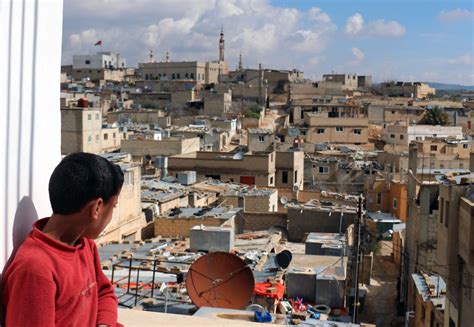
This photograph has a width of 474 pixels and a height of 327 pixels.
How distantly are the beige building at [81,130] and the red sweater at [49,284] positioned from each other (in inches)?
787

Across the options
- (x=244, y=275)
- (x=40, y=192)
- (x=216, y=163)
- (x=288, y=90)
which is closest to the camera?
(x=40, y=192)

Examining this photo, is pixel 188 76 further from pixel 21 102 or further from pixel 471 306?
pixel 21 102

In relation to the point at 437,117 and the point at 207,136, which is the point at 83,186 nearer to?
the point at 207,136

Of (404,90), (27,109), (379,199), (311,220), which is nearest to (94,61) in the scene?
(404,90)

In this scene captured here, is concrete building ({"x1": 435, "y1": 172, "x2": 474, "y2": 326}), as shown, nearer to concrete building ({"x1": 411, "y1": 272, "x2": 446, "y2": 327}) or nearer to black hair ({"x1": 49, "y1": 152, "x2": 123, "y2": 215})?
concrete building ({"x1": 411, "y1": 272, "x2": 446, "y2": 327})

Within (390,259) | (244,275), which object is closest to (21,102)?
(244,275)

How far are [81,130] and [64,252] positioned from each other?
2089cm

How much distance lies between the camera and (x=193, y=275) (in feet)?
18.4

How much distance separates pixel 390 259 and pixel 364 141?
15843 mm

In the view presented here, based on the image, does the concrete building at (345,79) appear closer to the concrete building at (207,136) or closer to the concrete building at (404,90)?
the concrete building at (404,90)

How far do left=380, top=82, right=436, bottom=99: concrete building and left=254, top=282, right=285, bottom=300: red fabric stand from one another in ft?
162

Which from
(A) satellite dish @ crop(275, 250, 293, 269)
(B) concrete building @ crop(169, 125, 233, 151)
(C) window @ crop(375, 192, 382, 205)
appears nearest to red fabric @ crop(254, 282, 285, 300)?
(A) satellite dish @ crop(275, 250, 293, 269)

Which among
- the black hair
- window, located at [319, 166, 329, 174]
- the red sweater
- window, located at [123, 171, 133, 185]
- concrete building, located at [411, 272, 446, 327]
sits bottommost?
concrete building, located at [411, 272, 446, 327]

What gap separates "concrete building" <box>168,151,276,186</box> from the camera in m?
21.5
